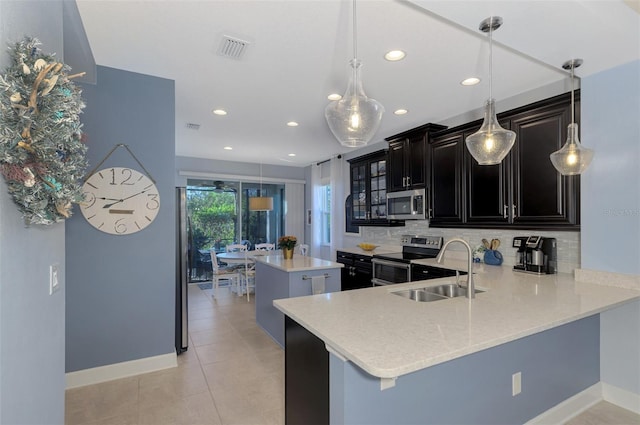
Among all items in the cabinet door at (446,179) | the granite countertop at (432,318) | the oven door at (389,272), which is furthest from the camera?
the oven door at (389,272)

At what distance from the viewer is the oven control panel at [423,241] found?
411 cm

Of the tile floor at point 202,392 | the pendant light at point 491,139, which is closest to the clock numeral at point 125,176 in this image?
the tile floor at point 202,392

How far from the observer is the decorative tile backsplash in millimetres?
2848

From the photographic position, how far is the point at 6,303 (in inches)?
37.9

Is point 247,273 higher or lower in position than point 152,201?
lower

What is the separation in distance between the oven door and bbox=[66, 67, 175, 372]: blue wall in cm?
248

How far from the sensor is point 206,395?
8.30 feet

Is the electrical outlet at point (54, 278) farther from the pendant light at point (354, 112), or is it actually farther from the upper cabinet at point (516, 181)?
the upper cabinet at point (516, 181)

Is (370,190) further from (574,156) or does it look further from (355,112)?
(355,112)

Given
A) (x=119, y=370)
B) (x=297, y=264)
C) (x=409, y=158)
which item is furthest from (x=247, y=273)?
(x=409, y=158)

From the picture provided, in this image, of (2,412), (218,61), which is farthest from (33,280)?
(218,61)

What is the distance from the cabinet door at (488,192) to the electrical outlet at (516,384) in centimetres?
155

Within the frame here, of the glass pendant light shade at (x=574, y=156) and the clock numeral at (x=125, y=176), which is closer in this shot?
the glass pendant light shade at (x=574, y=156)

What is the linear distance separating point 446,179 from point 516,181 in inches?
31.7
